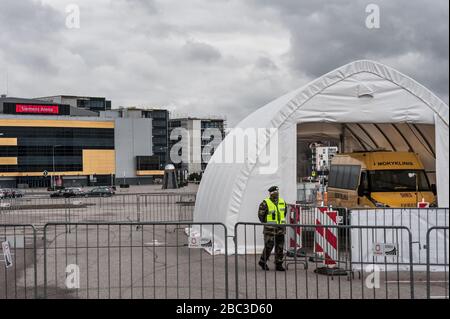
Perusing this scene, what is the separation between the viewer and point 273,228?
12.0m

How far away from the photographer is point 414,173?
17.3 m

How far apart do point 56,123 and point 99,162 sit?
10.5 meters

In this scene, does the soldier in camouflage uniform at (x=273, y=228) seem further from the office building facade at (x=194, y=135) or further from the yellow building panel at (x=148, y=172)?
the office building facade at (x=194, y=135)

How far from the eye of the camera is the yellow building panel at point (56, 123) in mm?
99500

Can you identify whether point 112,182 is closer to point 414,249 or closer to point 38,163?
point 38,163

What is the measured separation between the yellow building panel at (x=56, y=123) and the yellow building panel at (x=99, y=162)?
15.4 ft

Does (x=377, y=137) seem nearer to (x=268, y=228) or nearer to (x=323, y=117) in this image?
(x=323, y=117)

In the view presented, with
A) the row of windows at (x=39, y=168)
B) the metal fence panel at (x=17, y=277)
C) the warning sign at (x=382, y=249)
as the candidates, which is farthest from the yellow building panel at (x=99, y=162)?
the warning sign at (x=382, y=249)

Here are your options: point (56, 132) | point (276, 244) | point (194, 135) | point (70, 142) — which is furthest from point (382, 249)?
point (194, 135)

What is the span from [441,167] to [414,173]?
4.28 ft

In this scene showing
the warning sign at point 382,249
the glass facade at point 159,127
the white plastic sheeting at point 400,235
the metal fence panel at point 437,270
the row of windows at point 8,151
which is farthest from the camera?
the glass facade at point 159,127

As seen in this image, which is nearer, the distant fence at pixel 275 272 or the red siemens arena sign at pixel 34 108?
the distant fence at pixel 275 272
